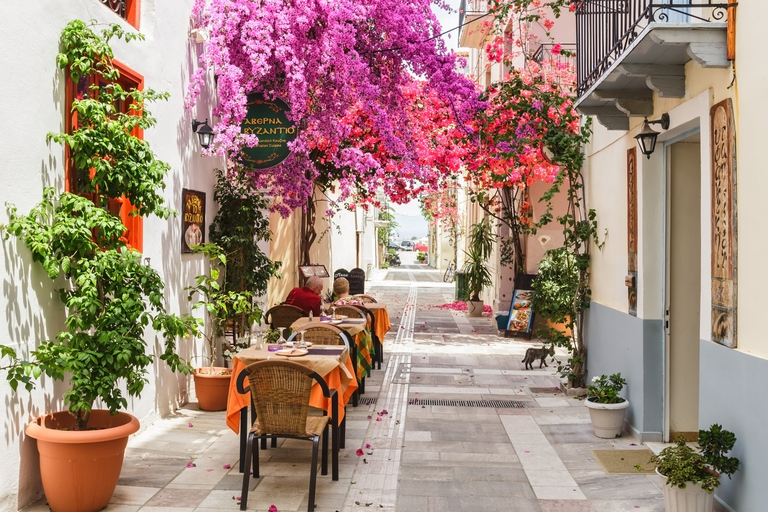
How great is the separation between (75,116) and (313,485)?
3375 millimetres

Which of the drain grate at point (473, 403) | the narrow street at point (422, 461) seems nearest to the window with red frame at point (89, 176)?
the narrow street at point (422, 461)

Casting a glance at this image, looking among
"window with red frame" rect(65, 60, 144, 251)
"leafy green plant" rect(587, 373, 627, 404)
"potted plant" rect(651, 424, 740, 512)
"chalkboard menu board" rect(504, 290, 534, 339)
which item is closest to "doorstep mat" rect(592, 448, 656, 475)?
"leafy green plant" rect(587, 373, 627, 404)

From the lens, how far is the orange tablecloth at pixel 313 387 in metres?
5.99

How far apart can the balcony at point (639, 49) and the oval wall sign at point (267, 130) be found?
337cm

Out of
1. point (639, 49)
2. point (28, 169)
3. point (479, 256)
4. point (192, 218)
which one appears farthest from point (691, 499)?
point (479, 256)

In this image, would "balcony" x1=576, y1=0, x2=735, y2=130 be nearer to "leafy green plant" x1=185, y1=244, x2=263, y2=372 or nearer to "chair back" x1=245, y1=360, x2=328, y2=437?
"chair back" x1=245, y1=360, x2=328, y2=437

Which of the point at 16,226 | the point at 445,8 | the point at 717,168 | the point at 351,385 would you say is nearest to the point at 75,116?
the point at 16,226

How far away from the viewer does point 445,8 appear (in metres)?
10.5

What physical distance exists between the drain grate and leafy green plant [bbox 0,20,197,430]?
3.90 meters

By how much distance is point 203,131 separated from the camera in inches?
330

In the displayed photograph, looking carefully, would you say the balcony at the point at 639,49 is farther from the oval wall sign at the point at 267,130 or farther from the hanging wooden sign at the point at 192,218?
the hanging wooden sign at the point at 192,218

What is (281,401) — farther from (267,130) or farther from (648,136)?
(267,130)

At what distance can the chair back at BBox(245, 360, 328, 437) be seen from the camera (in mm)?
5328

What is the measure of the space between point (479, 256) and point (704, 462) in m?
13.8
